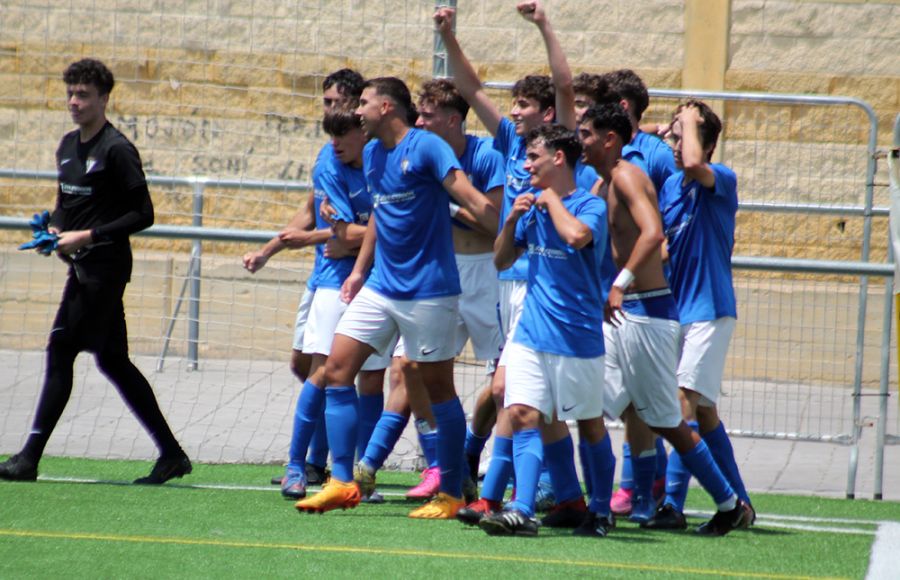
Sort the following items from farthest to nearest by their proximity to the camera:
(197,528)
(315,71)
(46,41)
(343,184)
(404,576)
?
(315,71)
(46,41)
(343,184)
(197,528)
(404,576)

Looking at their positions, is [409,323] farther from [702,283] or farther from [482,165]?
[702,283]

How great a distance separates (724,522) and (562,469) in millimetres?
782

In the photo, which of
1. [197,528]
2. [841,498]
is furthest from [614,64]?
[197,528]

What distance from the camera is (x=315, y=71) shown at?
12258mm

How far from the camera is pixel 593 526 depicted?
654 cm

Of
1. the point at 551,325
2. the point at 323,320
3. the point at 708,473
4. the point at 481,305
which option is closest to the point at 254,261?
the point at 323,320

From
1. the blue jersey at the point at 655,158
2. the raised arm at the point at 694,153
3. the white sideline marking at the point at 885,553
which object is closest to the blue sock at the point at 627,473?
the white sideline marking at the point at 885,553

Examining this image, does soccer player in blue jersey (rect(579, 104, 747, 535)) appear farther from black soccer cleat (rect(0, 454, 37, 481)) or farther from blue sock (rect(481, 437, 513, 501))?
black soccer cleat (rect(0, 454, 37, 481))

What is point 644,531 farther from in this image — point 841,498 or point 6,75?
point 6,75

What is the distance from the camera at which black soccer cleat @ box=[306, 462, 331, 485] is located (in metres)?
7.97

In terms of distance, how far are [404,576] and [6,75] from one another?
24.8 feet

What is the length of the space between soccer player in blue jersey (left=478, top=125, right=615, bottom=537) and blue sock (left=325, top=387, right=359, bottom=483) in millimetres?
893

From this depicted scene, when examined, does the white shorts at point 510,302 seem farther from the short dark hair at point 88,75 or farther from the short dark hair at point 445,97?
the short dark hair at point 88,75

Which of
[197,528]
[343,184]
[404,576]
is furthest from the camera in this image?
[343,184]
